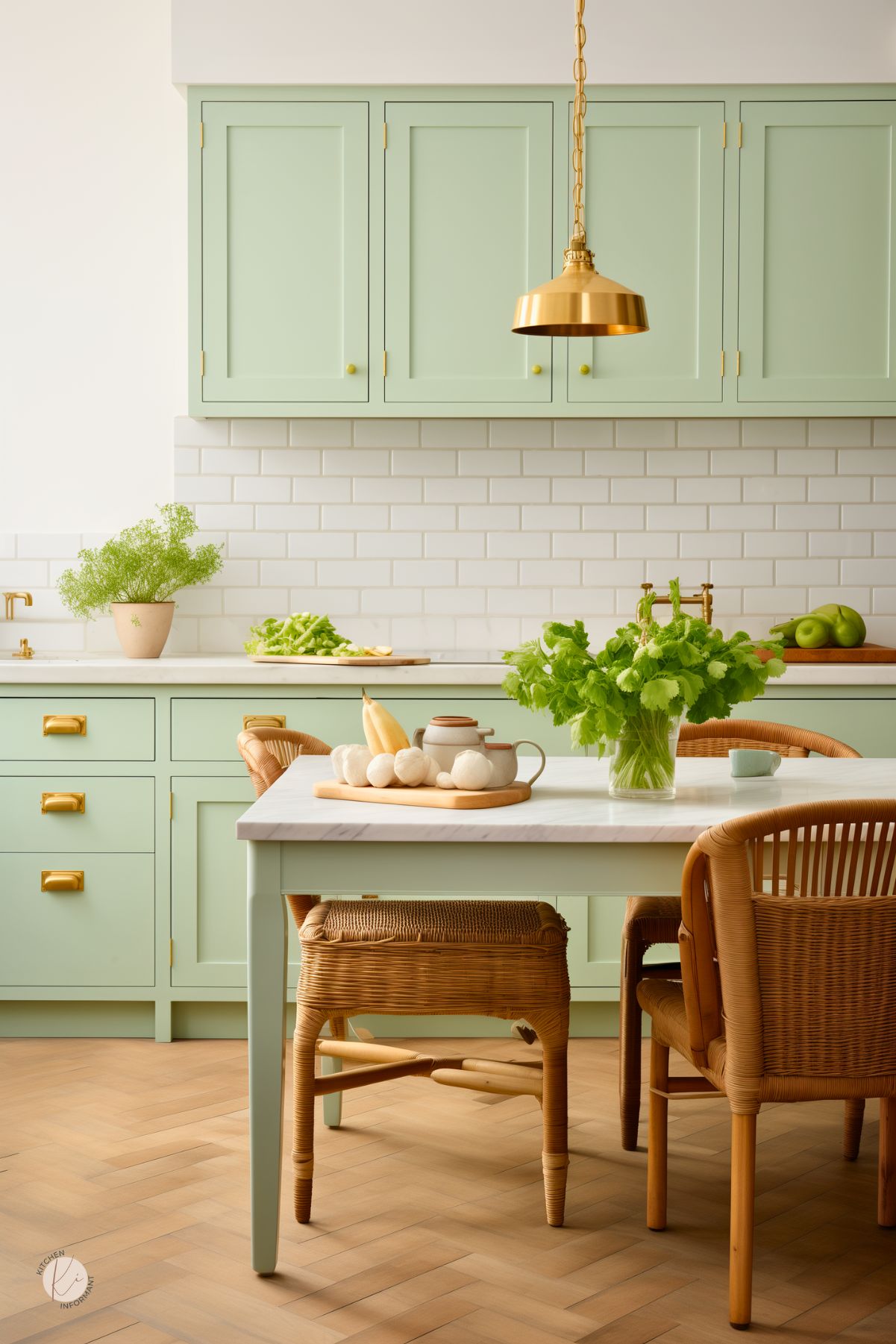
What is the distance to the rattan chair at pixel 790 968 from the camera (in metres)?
2.04

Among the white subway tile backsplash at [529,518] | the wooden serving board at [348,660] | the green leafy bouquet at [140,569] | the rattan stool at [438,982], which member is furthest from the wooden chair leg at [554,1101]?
the green leafy bouquet at [140,569]

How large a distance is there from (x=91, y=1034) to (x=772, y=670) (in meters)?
2.27

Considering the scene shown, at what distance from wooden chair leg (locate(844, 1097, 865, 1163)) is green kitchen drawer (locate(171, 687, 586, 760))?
127 cm

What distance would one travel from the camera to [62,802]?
145 inches

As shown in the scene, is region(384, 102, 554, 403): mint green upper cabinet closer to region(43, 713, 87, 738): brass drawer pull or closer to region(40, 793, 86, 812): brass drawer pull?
region(43, 713, 87, 738): brass drawer pull

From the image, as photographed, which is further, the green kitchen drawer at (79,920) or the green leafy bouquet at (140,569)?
the green leafy bouquet at (140,569)

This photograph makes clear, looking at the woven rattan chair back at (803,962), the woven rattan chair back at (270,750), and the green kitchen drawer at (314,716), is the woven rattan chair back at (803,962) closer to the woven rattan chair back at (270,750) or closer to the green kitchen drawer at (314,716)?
the woven rattan chair back at (270,750)

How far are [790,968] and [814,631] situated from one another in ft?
6.85

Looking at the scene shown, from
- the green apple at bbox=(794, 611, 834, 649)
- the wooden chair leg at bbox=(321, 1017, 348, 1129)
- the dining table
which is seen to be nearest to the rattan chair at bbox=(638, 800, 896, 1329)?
the dining table

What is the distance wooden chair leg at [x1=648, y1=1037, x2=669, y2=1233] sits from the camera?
95.7 inches

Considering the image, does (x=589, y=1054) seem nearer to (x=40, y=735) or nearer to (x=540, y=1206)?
(x=540, y=1206)

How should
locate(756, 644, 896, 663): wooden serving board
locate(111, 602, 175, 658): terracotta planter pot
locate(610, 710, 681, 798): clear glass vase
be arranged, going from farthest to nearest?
locate(111, 602, 175, 658): terracotta planter pot → locate(756, 644, 896, 663): wooden serving board → locate(610, 710, 681, 798): clear glass vase

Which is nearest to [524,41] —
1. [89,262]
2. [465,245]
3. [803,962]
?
[465,245]

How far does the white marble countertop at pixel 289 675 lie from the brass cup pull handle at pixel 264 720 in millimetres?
79
